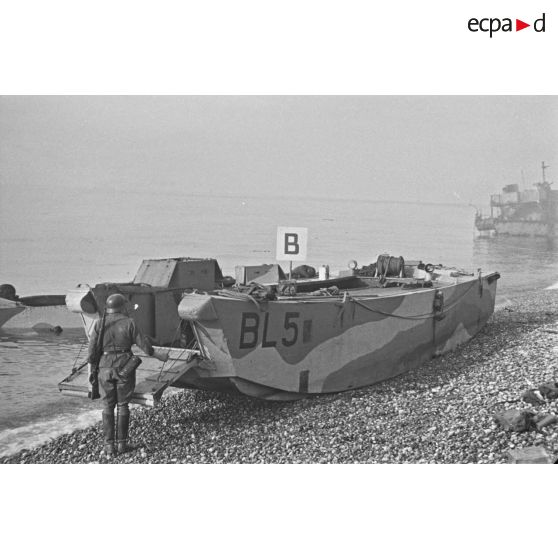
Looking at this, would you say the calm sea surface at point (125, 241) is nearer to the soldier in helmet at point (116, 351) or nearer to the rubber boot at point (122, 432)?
the rubber boot at point (122, 432)

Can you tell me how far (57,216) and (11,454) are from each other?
387cm

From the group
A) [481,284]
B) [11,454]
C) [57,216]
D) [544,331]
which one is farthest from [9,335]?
[544,331]

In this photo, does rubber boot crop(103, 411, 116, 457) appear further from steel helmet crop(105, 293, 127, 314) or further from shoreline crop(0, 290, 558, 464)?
steel helmet crop(105, 293, 127, 314)

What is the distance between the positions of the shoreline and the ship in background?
4598 mm

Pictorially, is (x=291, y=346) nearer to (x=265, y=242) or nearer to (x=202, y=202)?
(x=202, y=202)

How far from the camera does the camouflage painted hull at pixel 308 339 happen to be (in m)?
6.84

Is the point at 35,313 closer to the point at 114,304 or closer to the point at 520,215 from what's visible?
the point at 114,304

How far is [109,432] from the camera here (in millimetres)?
6445

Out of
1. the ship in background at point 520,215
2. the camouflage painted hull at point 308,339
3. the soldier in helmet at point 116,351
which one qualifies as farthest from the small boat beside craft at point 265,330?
the ship in background at point 520,215

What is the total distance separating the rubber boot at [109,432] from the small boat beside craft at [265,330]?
30 centimetres

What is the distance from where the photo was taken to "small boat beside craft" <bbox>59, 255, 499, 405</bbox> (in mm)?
6801

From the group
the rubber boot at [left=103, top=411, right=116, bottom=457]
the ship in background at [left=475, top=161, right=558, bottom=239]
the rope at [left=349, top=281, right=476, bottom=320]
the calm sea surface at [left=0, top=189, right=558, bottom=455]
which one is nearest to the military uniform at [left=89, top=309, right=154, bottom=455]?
the rubber boot at [left=103, top=411, right=116, bottom=457]

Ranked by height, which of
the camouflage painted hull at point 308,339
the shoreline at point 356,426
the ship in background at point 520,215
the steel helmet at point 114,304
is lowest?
the shoreline at point 356,426

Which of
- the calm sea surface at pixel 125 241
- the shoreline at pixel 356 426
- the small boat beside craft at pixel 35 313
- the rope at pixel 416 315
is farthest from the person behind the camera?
the small boat beside craft at pixel 35 313
